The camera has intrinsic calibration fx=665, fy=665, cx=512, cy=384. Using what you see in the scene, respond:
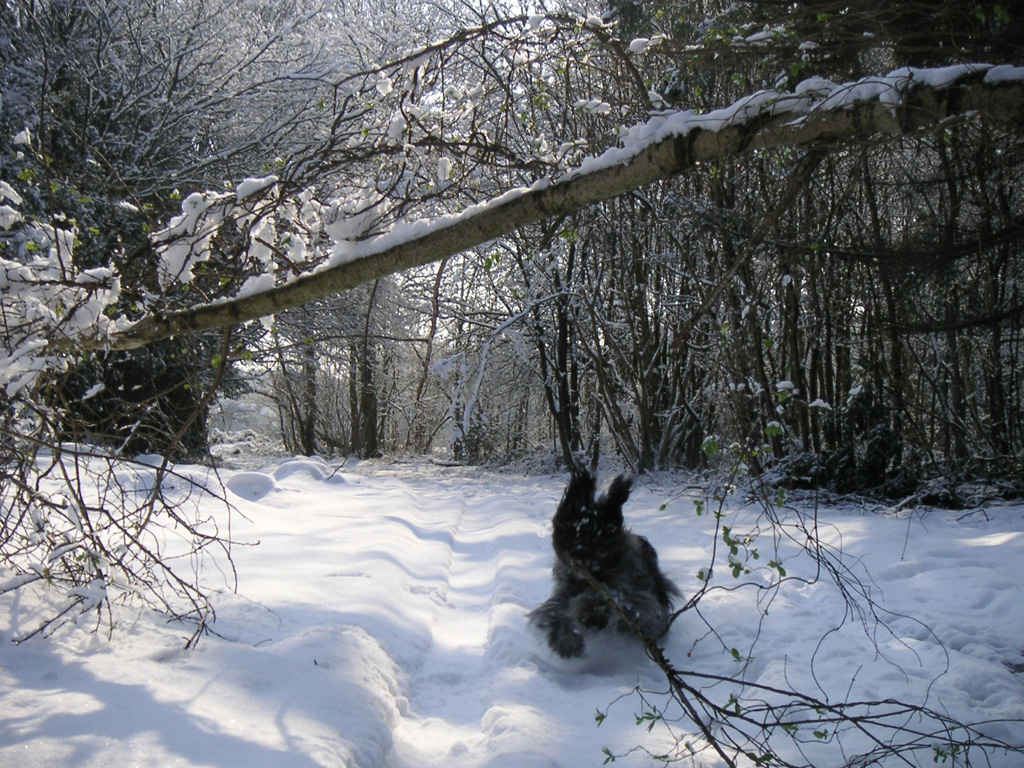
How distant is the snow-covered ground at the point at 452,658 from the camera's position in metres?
2.70

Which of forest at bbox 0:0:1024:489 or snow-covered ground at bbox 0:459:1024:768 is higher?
forest at bbox 0:0:1024:489

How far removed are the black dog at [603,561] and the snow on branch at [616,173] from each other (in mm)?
2474

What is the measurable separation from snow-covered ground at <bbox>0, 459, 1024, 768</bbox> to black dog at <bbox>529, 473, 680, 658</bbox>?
275 mm

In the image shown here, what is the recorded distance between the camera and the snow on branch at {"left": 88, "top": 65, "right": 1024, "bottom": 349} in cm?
213

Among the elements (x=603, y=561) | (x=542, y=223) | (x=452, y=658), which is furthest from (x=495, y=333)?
(x=452, y=658)

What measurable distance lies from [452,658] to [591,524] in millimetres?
1288

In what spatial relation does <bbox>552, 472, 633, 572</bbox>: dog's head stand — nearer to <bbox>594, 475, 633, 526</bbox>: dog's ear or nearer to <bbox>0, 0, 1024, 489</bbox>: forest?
<bbox>594, 475, 633, 526</bbox>: dog's ear

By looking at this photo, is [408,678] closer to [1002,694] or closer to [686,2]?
[1002,694]

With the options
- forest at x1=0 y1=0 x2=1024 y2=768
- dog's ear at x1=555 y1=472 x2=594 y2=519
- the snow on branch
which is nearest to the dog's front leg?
forest at x1=0 y1=0 x2=1024 y2=768

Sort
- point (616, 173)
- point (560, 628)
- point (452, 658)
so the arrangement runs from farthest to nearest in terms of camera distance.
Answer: point (452, 658) < point (560, 628) < point (616, 173)

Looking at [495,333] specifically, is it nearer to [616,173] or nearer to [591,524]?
[591,524]

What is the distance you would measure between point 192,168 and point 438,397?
12113mm

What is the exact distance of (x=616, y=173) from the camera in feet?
8.39

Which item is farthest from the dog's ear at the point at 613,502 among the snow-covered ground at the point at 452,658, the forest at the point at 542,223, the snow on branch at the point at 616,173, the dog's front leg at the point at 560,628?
the snow on branch at the point at 616,173
